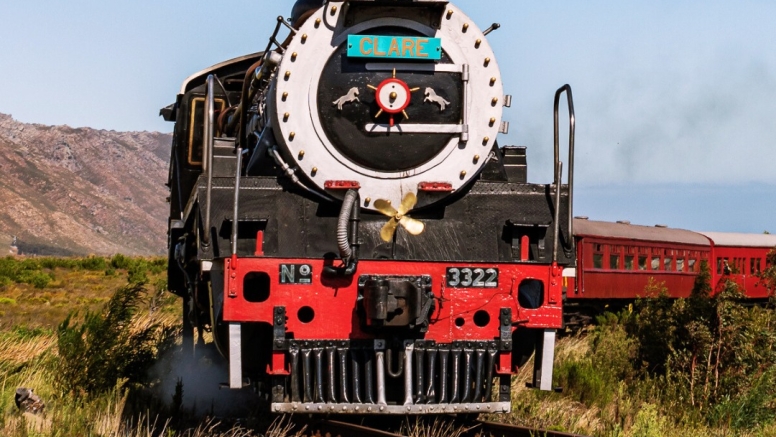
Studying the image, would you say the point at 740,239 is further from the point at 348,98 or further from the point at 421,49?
the point at 348,98

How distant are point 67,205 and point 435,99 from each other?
16302 cm

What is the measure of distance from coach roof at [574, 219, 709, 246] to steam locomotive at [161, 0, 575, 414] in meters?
10.3

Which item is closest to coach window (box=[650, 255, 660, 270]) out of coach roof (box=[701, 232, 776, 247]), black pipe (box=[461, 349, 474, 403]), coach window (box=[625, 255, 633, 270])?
coach window (box=[625, 255, 633, 270])

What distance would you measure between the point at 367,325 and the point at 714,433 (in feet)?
9.34

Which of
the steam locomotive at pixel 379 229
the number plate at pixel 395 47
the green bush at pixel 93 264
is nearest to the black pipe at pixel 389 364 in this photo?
the steam locomotive at pixel 379 229

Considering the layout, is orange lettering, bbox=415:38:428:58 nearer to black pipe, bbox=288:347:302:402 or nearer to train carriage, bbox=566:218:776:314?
black pipe, bbox=288:347:302:402

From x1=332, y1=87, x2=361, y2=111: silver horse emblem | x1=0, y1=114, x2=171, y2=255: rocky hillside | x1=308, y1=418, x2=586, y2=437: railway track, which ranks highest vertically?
x1=0, y1=114, x2=171, y2=255: rocky hillside

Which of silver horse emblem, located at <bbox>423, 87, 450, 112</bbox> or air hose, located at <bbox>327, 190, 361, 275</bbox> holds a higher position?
silver horse emblem, located at <bbox>423, 87, 450, 112</bbox>

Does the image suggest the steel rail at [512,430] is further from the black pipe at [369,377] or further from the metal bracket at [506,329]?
the black pipe at [369,377]

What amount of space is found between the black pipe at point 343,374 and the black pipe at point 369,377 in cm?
13

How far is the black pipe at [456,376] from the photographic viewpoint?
6938mm

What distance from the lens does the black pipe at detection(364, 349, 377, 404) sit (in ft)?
22.6

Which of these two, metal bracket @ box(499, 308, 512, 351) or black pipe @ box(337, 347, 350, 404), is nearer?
black pipe @ box(337, 347, 350, 404)

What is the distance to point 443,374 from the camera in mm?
6957
